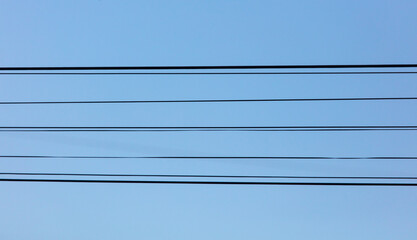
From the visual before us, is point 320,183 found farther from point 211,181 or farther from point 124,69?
point 124,69

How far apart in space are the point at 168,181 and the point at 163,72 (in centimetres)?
47

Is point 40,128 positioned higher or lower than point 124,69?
lower

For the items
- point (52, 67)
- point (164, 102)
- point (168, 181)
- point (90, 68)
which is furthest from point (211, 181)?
point (52, 67)

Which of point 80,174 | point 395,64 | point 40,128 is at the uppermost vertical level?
point 395,64

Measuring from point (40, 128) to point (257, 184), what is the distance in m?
0.98

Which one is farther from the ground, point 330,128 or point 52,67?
point 52,67

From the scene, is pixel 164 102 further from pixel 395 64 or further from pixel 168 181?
pixel 395 64

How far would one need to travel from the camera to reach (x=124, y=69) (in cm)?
125

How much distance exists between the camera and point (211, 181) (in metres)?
1.28

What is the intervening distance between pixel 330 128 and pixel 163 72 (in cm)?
74

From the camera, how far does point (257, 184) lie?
4.20ft

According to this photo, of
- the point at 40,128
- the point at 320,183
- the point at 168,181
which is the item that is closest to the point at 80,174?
the point at 40,128

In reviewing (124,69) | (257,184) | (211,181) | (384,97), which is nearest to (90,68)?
(124,69)

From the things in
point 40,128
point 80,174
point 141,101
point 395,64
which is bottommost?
point 80,174
